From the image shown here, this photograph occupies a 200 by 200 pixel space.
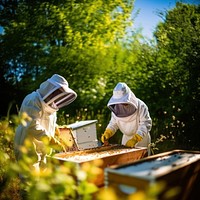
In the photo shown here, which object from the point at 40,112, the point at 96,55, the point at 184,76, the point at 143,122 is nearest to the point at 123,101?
the point at 143,122

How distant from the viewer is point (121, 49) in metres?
13.1

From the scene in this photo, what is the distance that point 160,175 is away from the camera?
2.19 m

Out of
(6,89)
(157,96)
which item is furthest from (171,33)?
(6,89)

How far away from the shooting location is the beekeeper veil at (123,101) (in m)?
4.74

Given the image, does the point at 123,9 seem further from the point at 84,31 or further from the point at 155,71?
the point at 155,71

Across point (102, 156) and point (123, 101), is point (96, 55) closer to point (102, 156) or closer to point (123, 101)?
point (123, 101)

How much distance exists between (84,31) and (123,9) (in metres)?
2.10

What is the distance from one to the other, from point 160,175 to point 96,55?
10.3m

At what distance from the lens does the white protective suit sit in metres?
4.78

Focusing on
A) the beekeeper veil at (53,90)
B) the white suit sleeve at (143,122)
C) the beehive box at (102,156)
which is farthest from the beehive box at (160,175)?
the beekeeper veil at (53,90)

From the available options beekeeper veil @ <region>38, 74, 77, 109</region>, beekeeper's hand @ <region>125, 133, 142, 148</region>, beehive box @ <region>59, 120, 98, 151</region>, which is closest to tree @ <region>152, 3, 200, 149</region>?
beehive box @ <region>59, 120, 98, 151</region>

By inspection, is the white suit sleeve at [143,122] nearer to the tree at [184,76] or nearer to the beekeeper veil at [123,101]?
the beekeeper veil at [123,101]

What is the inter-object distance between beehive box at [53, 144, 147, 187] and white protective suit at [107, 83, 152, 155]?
2.72ft

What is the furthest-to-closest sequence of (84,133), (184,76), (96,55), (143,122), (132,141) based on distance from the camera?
(96,55), (184,76), (84,133), (143,122), (132,141)
